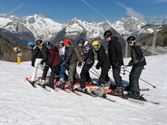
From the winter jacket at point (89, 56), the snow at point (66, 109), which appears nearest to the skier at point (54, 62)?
the snow at point (66, 109)

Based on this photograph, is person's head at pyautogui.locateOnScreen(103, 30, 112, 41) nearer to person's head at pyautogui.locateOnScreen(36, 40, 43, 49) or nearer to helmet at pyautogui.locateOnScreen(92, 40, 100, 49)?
helmet at pyautogui.locateOnScreen(92, 40, 100, 49)

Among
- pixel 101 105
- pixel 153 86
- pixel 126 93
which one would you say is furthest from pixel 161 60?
pixel 101 105

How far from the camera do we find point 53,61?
45.6ft

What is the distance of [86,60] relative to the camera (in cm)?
1330

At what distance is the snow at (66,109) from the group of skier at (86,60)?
0.69 metres

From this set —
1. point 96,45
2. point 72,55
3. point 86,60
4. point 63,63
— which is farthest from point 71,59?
point 96,45

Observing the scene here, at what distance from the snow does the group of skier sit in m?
0.69

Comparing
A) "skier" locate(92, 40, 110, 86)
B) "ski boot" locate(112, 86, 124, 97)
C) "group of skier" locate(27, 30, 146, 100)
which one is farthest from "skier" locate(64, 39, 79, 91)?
Answer: "ski boot" locate(112, 86, 124, 97)

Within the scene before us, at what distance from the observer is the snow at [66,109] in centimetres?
927

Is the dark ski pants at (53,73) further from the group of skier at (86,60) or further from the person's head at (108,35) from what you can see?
the person's head at (108,35)

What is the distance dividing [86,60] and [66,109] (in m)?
3.11

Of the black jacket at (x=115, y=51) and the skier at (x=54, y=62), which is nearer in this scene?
the black jacket at (x=115, y=51)

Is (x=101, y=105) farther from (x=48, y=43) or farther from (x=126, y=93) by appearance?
(x=48, y=43)

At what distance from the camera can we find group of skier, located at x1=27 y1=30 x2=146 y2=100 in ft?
42.1
